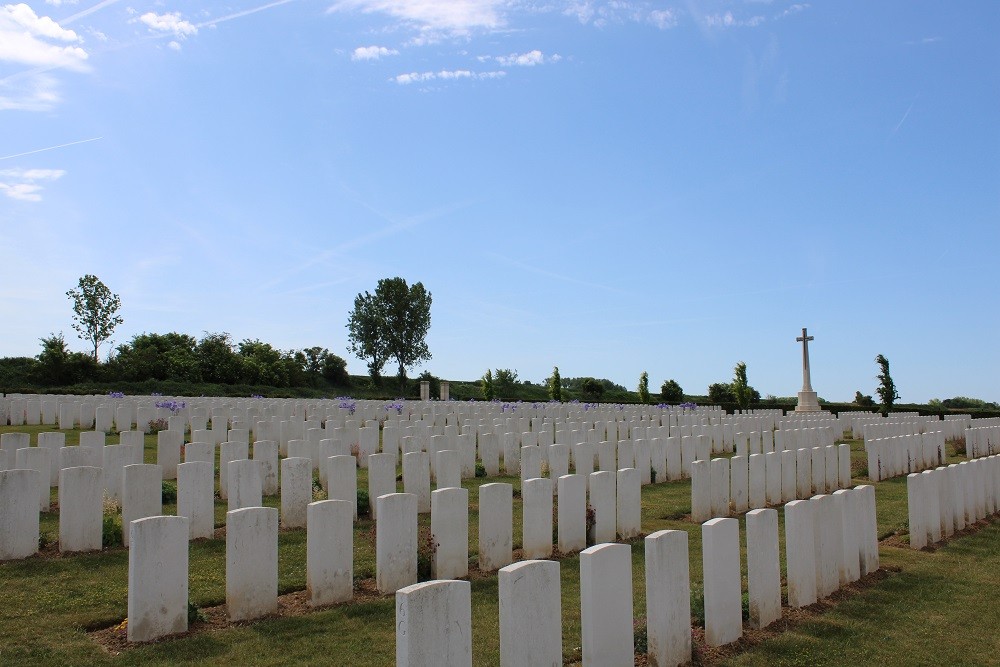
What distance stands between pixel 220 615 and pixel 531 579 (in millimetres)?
2715

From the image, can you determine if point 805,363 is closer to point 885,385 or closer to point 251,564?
point 885,385

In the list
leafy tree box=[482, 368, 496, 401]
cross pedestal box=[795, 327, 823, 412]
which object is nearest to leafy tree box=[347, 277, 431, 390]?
leafy tree box=[482, 368, 496, 401]

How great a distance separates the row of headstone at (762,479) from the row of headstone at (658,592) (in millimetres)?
2728

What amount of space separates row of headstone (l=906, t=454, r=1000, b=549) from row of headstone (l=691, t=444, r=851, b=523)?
178cm

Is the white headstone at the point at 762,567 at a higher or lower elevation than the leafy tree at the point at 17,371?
lower

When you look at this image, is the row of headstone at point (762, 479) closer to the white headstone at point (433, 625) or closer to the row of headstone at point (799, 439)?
the row of headstone at point (799, 439)

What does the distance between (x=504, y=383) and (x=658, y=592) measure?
45.6m

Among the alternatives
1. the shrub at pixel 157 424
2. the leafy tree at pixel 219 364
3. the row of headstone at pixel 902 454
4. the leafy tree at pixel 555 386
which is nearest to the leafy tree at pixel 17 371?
the leafy tree at pixel 219 364

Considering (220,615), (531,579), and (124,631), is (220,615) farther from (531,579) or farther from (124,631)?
(531,579)

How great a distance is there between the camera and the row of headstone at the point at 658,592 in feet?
10.1

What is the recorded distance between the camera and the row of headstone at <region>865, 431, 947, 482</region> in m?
12.5

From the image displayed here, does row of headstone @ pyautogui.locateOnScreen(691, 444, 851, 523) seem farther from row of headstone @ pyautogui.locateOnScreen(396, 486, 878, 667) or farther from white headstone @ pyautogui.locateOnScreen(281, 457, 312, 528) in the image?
white headstone @ pyautogui.locateOnScreen(281, 457, 312, 528)

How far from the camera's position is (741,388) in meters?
36.5

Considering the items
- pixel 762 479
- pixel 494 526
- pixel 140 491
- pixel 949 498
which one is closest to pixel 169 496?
pixel 140 491
